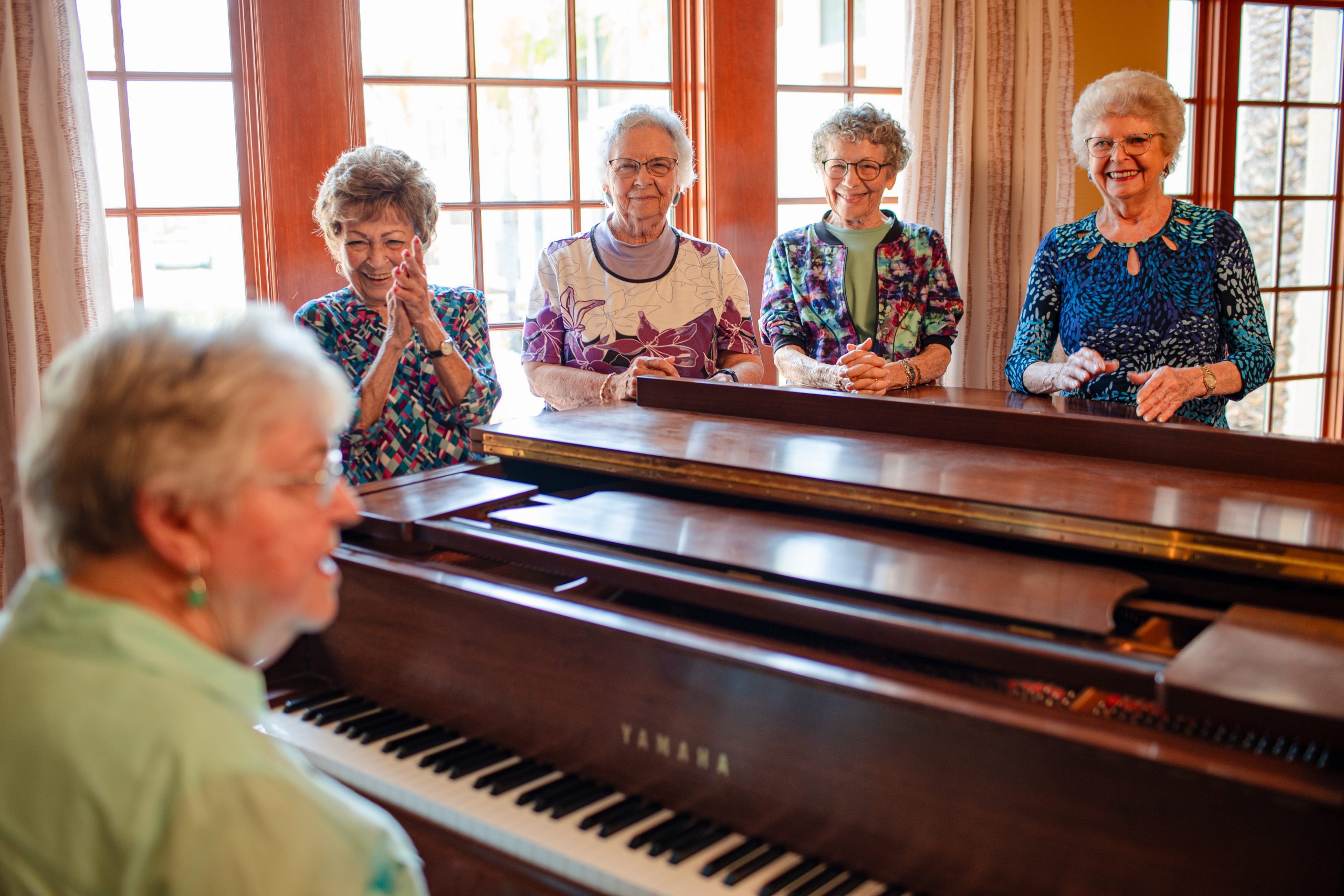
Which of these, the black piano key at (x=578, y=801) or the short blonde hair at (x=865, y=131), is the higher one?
the short blonde hair at (x=865, y=131)

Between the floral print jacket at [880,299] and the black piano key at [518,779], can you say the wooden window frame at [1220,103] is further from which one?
the black piano key at [518,779]

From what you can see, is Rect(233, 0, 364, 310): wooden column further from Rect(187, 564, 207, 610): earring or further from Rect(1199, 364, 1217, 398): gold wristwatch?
Rect(187, 564, 207, 610): earring

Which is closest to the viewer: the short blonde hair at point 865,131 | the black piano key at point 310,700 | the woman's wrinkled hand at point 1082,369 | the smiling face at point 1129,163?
the black piano key at point 310,700

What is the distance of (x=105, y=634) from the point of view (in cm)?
91

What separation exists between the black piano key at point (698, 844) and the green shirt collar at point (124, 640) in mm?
556

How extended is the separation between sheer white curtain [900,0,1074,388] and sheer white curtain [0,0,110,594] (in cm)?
278

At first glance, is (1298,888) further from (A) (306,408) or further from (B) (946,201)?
(B) (946,201)

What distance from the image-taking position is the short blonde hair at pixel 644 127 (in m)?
2.93

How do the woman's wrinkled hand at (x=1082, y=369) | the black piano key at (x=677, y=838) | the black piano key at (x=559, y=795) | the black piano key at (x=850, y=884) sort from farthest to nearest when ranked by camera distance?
1. the woman's wrinkled hand at (x=1082, y=369)
2. the black piano key at (x=559, y=795)
3. the black piano key at (x=677, y=838)
4. the black piano key at (x=850, y=884)

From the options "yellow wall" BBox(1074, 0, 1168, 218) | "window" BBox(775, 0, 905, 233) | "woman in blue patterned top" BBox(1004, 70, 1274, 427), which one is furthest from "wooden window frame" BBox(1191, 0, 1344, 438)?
"woman in blue patterned top" BBox(1004, 70, 1274, 427)

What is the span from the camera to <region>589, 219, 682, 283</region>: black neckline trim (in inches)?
117

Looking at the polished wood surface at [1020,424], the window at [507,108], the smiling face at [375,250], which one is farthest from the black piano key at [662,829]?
the window at [507,108]

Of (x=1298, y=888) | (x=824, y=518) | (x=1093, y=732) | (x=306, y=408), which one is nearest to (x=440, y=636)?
(x=824, y=518)

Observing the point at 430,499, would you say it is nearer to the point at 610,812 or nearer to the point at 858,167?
the point at 610,812
